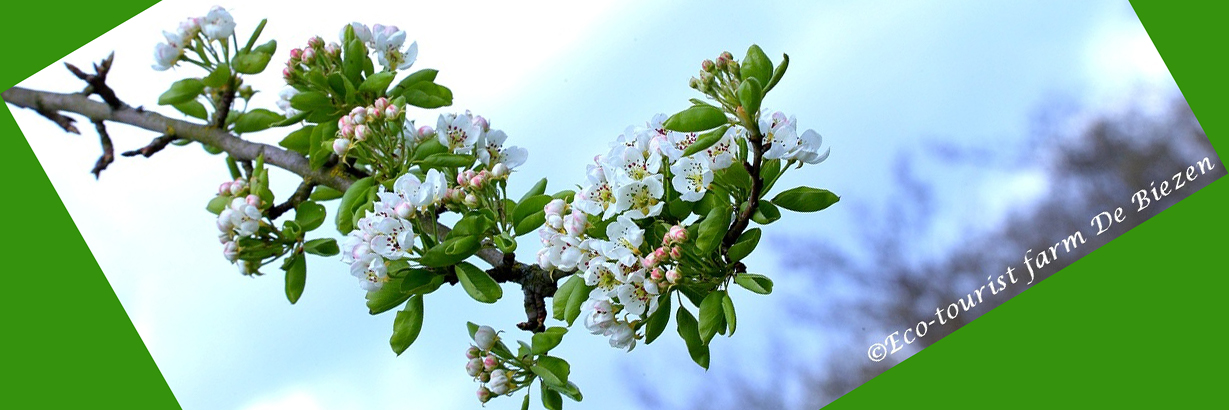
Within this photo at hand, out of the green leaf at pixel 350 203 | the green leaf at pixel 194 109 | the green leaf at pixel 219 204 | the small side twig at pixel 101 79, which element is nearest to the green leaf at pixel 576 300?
the green leaf at pixel 350 203

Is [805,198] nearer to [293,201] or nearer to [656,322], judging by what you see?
[656,322]

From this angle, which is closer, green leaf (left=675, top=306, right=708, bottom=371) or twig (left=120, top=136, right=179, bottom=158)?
green leaf (left=675, top=306, right=708, bottom=371)

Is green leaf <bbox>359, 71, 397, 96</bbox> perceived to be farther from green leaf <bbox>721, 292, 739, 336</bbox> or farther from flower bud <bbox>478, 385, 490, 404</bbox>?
green leaf <bbox>721, 292, 739, 336</bbox>

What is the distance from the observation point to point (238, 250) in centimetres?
185

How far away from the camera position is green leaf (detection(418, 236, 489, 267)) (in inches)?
66.0

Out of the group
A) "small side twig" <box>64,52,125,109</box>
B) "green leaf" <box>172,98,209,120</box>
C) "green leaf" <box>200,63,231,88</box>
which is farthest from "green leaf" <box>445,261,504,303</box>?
"small side twig" <box>64,52,125,109</box>

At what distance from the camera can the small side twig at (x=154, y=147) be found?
2.24m

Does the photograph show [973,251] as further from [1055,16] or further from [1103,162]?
[1055,16]

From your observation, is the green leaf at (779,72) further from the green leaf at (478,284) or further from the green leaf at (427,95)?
the green leaf at (427,95)

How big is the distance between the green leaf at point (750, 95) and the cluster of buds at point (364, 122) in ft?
2.11

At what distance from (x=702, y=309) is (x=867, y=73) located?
0.95 meters

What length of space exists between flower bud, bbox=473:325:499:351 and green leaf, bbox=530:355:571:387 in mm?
82

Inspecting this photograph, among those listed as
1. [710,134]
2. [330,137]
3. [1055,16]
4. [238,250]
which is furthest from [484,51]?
[1055,16]

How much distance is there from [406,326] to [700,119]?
2.10 feet
